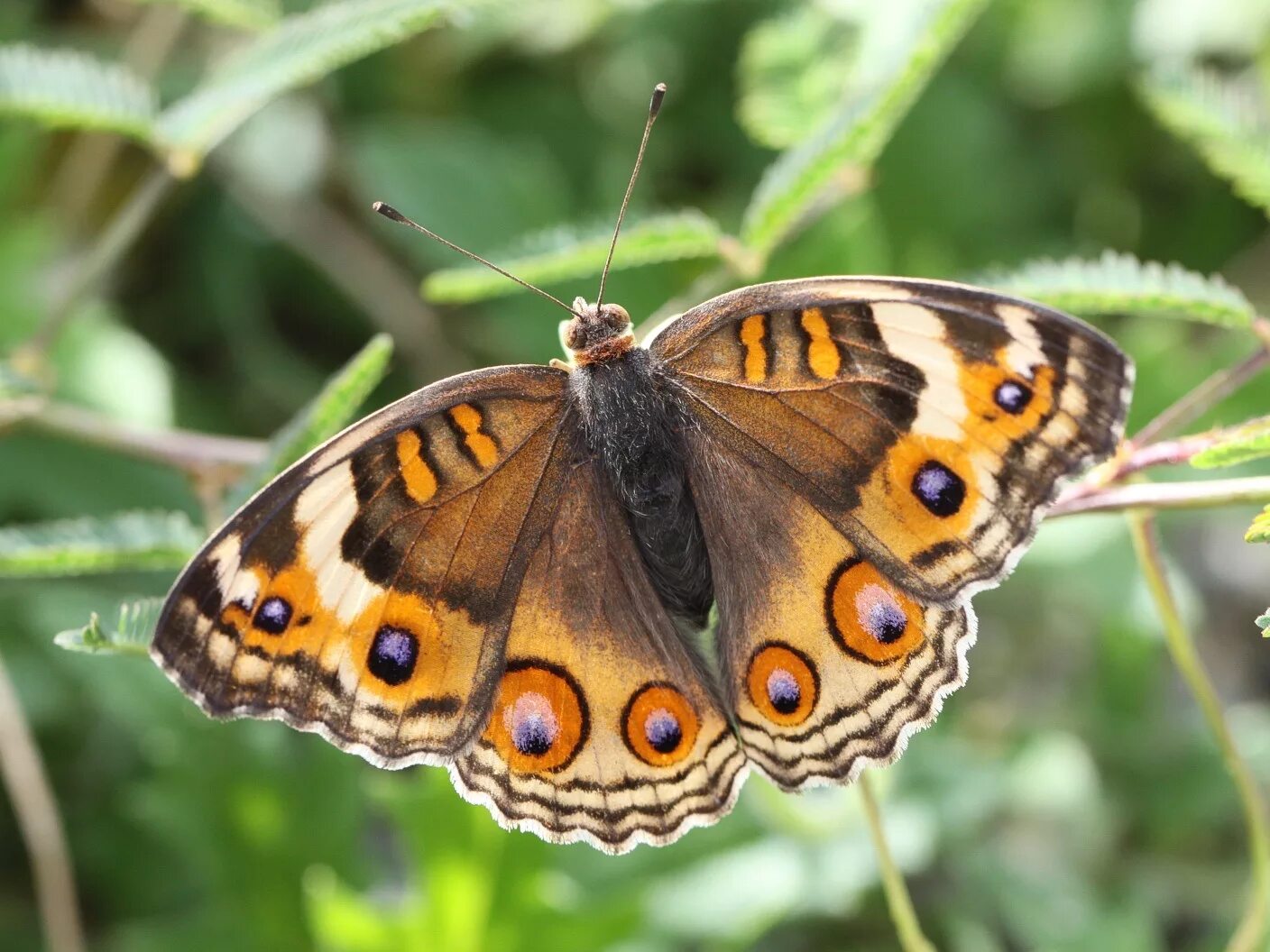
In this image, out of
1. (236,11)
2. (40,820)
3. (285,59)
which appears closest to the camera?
(285,59)

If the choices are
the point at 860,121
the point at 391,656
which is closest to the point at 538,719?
the point at 391,656

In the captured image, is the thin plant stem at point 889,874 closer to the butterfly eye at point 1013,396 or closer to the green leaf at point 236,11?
the butterfly eye at point 1013,396

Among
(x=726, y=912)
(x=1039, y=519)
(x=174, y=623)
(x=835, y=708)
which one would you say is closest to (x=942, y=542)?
(x=1039, y=519)

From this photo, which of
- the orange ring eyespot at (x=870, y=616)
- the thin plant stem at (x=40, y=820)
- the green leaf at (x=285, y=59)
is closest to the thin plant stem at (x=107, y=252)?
the green leaf at (x=285, y=59)

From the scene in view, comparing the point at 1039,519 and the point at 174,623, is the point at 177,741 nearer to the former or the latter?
the point at 174,623

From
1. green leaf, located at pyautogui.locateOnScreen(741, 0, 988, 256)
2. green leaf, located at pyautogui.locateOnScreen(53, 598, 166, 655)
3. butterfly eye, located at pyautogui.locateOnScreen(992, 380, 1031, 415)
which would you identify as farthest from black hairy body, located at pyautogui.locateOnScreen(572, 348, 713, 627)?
green leaf, located at pyautogui.locateOnScreen(53, 598, 166, 655)

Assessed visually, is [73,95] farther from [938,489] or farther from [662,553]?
[938,489]
